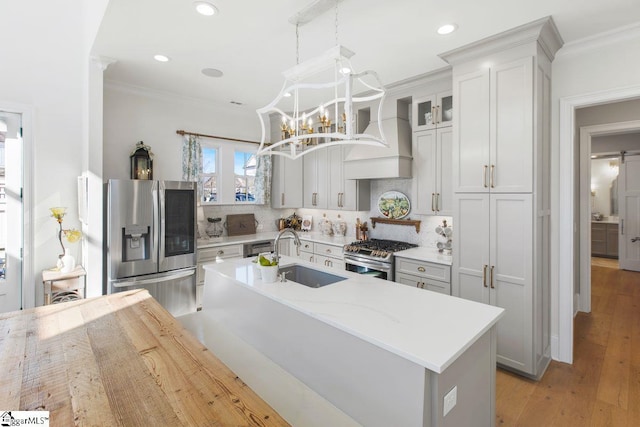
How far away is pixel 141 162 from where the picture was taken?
3.89 meters

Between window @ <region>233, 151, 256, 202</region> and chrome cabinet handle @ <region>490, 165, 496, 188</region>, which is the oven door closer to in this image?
chrome cabinet handle @ <region>490, 165, 496, 188</region>

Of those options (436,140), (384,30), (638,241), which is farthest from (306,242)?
(638,241)

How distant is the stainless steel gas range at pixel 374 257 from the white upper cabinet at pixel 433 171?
55 cm

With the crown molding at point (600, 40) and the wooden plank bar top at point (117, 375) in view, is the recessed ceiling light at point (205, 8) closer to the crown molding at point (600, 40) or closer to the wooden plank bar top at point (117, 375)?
the wooden plank bar top at point (117, 375)

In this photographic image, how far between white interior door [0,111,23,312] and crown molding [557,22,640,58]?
5168mm

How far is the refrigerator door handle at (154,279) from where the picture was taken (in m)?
3.18

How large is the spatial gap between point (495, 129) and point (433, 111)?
0.91m

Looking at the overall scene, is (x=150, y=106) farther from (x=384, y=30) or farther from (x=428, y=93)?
(x=428, y=93)

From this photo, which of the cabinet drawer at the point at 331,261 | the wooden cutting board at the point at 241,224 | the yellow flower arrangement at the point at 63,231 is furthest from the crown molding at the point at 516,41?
the yellow flower arrangement at the point at 63,231

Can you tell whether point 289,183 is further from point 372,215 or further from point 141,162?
point 141,162

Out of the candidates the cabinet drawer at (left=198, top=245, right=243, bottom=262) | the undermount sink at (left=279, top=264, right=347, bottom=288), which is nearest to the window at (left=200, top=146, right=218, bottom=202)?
the cabinet drawer at (left=198, top=245, right=243, bottom=262)

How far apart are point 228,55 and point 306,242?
2.65 m

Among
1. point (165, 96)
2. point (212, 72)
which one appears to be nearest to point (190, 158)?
point (165, 96)

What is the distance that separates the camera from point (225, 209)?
483 cm
